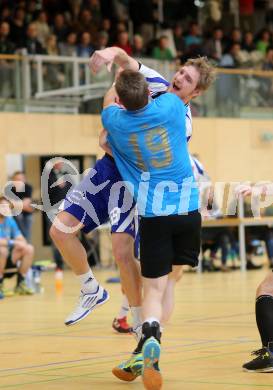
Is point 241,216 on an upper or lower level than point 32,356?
lower

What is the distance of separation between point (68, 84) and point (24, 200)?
3.40m

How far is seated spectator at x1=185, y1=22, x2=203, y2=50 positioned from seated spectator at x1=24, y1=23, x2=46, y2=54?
537cm

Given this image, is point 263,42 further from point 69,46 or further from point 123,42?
point 69,46

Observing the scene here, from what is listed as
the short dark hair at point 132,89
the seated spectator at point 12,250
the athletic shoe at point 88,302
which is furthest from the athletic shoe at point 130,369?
the seated spectator at point 12,250

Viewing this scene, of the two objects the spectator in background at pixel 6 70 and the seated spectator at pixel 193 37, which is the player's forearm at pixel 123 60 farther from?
the seated spectator at pixel 193 37

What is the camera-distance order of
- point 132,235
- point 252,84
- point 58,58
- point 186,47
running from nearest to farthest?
point 132,235
point 58,58
point 252,84
point 186,47

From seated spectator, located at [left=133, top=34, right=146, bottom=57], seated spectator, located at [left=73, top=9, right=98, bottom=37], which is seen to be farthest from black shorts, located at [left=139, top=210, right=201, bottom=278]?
seated spectator, located at [left=133, top=34, right=146, bottom=57]

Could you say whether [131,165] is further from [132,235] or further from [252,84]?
[252,84]

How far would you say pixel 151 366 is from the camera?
570 centimetres

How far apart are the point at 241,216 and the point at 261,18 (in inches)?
425

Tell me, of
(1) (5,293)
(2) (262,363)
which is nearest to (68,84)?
(1) (5,293)

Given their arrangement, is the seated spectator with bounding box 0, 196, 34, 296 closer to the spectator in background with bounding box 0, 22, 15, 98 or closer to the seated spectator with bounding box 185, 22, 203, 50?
the spectator in background with bounding box 0, 22, 15, 98

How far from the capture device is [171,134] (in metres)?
6.11

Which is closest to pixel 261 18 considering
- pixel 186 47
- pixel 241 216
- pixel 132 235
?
pixel 186 47
